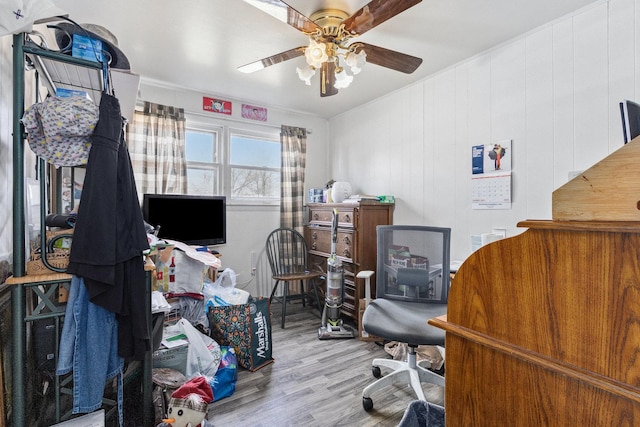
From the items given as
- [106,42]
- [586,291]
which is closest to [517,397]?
[586,291]

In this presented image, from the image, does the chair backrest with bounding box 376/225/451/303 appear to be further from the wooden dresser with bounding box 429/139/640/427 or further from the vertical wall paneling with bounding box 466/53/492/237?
the wooden dresser with bounding box 429/139/640/427

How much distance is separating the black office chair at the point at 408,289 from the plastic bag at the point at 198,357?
3.23 ft

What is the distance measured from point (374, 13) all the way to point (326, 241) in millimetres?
2311

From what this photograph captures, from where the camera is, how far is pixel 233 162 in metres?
3.52

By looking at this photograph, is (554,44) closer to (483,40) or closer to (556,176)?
(483,40)

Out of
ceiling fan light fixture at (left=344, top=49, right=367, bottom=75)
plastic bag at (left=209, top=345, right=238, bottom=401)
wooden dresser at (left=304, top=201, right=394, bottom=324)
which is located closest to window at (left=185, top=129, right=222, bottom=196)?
wooden dresser at (left=304, top=201, right=394, bottom=324)

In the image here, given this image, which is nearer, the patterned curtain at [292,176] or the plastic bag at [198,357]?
the plastic bag at [198,357]

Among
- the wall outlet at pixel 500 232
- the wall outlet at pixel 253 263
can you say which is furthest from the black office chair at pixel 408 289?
the wall outlet at pixel 253 263

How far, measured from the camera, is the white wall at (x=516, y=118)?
1.78 metres

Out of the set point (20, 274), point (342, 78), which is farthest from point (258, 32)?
point (20, 274)

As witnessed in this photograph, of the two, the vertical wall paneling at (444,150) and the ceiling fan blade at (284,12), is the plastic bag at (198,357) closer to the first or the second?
the ceiling fan blade at (284,12)

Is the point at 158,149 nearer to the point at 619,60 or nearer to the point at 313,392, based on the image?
the point at 313,392

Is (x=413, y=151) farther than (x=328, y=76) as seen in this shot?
Yes

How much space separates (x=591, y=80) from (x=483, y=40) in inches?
30.0
